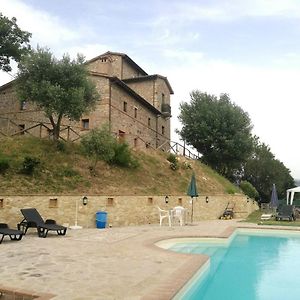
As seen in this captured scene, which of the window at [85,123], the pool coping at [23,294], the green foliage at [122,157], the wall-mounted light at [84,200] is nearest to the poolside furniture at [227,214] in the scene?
the green foliage at [122,157]

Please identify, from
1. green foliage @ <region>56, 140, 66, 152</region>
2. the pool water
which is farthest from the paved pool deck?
green foliage @ <region>56, 140, 66, 152</region>

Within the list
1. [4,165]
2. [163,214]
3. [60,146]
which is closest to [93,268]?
[4,165]

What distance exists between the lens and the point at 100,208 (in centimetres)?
1753

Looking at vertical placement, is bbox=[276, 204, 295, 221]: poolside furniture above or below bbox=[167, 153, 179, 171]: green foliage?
below

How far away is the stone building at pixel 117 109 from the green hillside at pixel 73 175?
2.46 m

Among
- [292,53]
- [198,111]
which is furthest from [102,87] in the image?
[292,53]

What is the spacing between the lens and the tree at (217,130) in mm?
36188

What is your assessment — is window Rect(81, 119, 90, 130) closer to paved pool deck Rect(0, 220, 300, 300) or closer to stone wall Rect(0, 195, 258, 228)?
stone wall Rect(0, 195, 258, 228)

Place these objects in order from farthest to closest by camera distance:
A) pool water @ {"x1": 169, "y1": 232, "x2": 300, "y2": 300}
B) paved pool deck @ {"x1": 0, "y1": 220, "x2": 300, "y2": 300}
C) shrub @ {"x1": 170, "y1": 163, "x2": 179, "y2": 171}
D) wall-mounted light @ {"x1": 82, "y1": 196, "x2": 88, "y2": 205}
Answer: shrub @ {"x1": 170, "y1": 163, "x2": 179, "y2": 171}, wall-mounted light @ {"x1": 82, "y1": 196, "x2": 88, "y2": 205}, pool water @ {"x1": 169, "y1": 232, "x2": 300, "y2": 300}, paved pool deck @ {"x1": 0, "y1": 220, "x2": 300, "y2": 300}

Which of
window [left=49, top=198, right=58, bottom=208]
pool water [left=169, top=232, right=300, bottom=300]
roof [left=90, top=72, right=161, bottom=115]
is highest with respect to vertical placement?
roof [left=90, top=72, right=161, bottom=115]

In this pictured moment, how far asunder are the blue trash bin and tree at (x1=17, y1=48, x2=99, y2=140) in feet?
22.7

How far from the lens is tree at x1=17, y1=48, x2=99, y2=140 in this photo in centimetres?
2059

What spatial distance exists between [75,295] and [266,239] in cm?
1292

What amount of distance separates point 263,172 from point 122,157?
113ft
